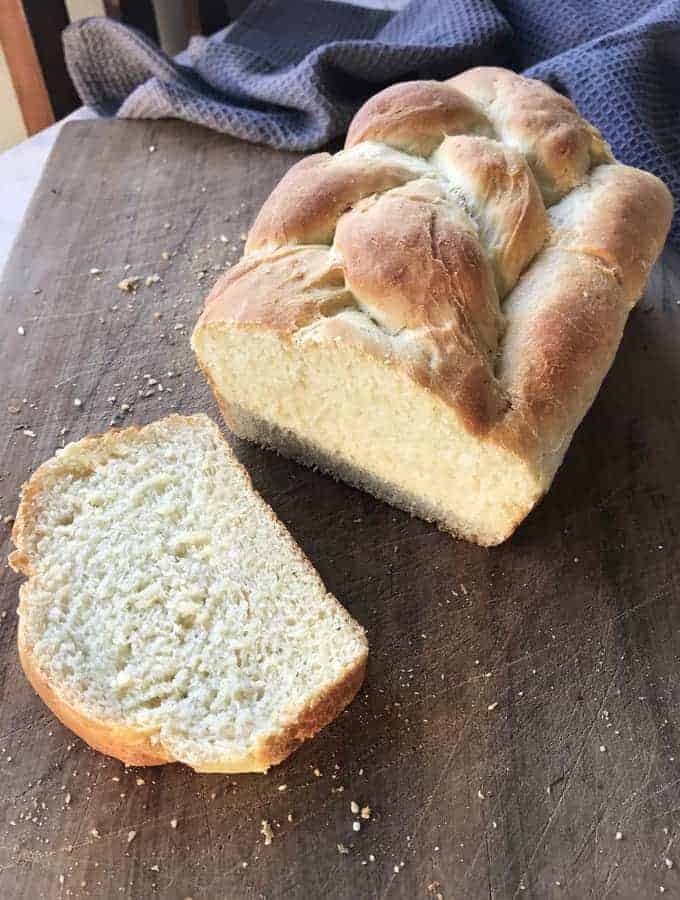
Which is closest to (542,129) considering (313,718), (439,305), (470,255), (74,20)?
(470,255)

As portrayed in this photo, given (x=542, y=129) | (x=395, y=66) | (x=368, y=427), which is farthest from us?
(x=395, y=66)

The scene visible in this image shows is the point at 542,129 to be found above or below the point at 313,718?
above

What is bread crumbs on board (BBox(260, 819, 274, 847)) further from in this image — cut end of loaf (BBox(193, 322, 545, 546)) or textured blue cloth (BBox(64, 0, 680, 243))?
textured blue cloth (BBox(64, 0, 680, 243))

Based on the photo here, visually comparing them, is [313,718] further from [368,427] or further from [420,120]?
[420,120]

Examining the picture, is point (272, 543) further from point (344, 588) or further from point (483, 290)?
point (483, 290)

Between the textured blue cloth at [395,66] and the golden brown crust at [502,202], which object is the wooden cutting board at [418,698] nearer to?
the golden brown crust at [502,202]

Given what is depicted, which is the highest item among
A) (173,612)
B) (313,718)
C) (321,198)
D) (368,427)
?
(321,198)
